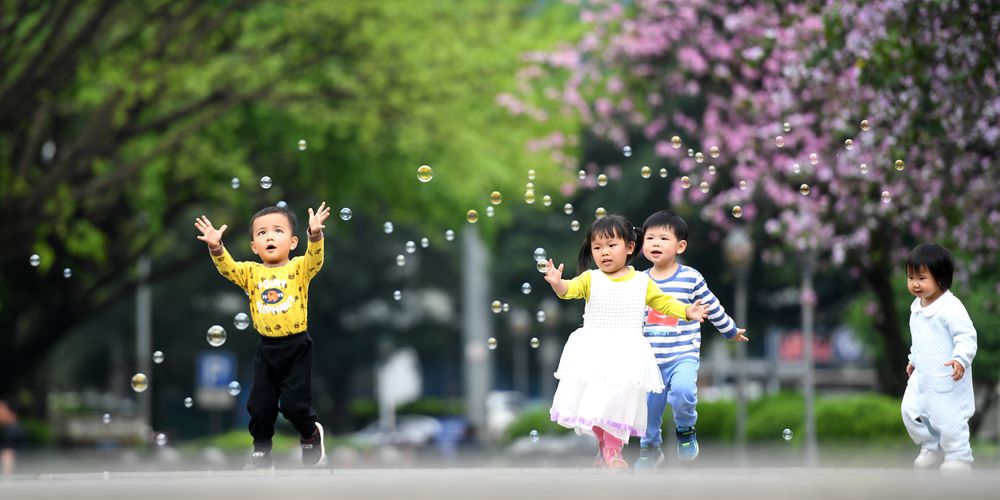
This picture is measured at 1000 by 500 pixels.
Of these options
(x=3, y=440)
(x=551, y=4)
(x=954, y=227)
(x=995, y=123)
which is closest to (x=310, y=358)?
(x=995, y=123)

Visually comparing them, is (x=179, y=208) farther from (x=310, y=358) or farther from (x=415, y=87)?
(x=310, y=358)

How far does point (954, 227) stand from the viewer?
15867 mm

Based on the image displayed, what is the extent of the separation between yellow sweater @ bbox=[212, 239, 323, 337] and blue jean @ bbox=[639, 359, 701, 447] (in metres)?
1.78

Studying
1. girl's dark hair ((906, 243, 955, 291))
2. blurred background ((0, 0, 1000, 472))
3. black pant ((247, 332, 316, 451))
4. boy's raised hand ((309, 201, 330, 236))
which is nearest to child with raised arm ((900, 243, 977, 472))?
girl's dark hair ((906, 243, 955, 291))

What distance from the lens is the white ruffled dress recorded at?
8.48 meters

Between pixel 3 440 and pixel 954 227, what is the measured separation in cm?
1246

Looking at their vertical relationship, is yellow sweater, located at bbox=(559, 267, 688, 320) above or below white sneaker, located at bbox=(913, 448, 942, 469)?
above

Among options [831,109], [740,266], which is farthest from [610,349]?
[740,266]

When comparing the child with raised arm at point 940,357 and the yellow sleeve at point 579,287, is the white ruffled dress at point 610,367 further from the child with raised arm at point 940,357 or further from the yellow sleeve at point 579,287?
the child with raised arm at point 940,357

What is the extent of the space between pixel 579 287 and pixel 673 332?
0.58 m

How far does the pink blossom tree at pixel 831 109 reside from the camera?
13.8m

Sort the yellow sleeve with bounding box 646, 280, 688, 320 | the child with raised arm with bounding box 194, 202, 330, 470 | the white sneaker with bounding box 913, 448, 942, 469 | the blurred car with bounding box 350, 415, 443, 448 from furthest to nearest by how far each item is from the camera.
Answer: the blurred car with bounding box 350, 415, 443, 448 < the white sneaker with bounding box 913, 448, 942, 469 < the yellow sleeve with bounding box 646, 280, 688, 320 < the child with raised arm with bounding box 194, 202, 330, 470

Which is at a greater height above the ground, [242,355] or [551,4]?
[551,4]

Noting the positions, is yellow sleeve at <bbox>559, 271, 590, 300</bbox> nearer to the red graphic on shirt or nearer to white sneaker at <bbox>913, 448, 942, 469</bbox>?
the red graphic on shirt
